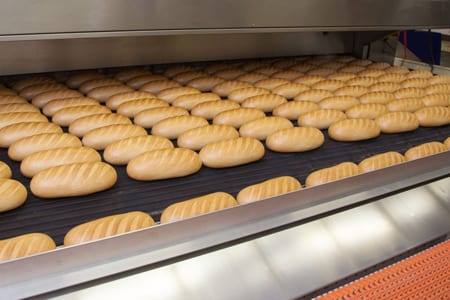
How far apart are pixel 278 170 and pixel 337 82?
3.55ft

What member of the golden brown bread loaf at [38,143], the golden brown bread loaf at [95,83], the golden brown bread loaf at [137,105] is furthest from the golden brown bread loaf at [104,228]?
the golden brown bread loaf at [95,83]

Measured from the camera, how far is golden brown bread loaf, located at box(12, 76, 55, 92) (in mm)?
1892

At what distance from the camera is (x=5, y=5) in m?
1.22

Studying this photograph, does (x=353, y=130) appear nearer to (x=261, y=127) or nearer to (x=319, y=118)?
(x=319, y=118)

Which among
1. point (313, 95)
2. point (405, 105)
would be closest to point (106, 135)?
point (313, 95)

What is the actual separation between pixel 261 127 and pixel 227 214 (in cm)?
86

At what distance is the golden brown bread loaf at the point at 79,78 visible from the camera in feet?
6.58

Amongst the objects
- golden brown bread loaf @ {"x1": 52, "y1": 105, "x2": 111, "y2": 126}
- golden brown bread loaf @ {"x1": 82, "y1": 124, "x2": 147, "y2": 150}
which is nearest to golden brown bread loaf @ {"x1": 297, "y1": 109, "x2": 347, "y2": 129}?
golden brown bread loaf @ {"x1": 82, "y1": 124, "x2": 147, "y2": 150}

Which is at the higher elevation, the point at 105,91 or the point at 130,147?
the point at 105,91

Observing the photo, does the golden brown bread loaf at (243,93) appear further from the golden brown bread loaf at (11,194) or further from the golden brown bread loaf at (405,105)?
the golden brown bread loaf at (11,194)

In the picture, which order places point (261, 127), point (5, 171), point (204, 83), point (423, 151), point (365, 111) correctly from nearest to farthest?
point (5, 171)
point (423, 151)
point (261, 127)
point (365, 111)
point (204, 83)

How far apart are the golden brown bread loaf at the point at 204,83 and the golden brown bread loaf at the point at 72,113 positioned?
0.57 m

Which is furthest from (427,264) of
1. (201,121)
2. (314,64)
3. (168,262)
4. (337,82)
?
(314,64)

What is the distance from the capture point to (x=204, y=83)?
2.16 m
